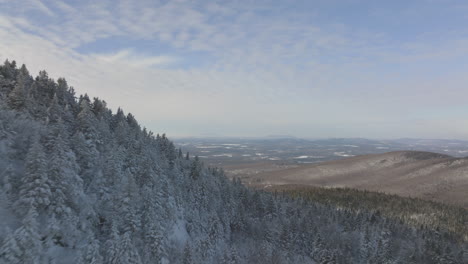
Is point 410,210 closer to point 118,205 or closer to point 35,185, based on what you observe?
point 118,205

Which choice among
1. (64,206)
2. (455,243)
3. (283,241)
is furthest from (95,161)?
(455,243)

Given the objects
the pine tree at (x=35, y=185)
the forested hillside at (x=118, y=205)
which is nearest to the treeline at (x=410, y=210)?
Result: the forested hillside at (x=118, y=205)

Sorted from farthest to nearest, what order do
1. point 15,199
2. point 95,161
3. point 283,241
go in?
1. point 283,241
2. point 95,161
3. point 15,199

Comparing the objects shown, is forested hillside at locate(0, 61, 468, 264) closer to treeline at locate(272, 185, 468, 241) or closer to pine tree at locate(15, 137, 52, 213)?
pine tree at locate(15, 137, 52, 213)

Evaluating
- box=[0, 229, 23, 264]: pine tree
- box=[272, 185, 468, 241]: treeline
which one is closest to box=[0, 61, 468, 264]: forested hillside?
box=[0, 229, 23, 264]: pine tree

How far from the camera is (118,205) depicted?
34375mm

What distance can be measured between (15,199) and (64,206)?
4.11 metres

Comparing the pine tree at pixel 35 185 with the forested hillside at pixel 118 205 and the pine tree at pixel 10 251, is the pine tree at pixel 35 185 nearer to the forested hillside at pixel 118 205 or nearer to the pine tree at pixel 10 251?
the forested hillside at pixel 118 205

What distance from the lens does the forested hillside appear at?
26.8m

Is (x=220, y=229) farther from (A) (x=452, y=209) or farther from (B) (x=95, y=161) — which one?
(A) (x=452, y=209)

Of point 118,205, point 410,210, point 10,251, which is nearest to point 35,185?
point 10,251

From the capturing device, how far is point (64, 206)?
28188 mm

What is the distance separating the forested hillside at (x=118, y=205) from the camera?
26.8 m

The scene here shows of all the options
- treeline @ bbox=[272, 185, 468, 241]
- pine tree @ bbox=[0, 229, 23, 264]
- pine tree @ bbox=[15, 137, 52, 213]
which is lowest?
treeline @ bbox=[272, 185, 468, 241]
